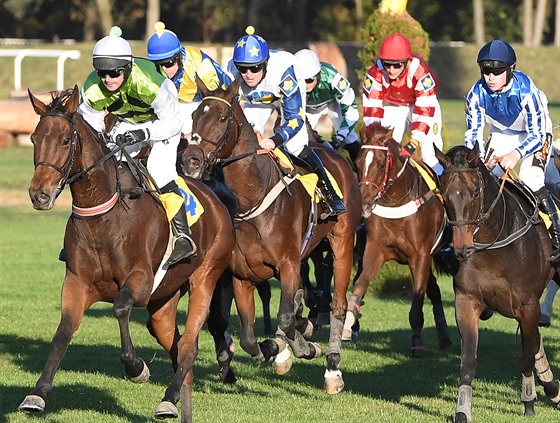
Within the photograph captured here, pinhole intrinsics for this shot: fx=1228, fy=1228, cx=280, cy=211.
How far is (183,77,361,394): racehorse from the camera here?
8.23m

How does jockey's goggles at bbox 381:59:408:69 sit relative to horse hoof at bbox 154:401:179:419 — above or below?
above

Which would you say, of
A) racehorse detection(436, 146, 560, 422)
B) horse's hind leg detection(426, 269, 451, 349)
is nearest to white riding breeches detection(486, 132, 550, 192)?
racehorse detection(436, 146, 560, 422)

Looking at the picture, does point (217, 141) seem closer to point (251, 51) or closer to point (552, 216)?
point (251, 51)

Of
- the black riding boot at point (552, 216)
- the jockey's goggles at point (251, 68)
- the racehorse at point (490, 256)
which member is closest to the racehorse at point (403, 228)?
the jockey's goggles at point (251, 68)

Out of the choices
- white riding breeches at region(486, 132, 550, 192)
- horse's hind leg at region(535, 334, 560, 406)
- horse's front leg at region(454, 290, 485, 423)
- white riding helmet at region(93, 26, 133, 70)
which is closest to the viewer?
white riding helmet at region(93, 26, 133, 70)

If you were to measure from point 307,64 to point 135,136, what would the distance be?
4117 millimetres

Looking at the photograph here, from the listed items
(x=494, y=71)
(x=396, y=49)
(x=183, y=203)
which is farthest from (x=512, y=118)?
(x=183, y=203)

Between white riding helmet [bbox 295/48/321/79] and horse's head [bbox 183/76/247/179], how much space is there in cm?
294

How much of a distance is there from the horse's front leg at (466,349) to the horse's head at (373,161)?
2.48 m

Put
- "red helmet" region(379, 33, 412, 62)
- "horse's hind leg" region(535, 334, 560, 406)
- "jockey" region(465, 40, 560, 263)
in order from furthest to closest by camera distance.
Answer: "red helmet" region(379, 33, 412, 62)
"horse's hind leg" region(535, 334, 560, 406)
"jockey" region(465, 40, 560, 263)

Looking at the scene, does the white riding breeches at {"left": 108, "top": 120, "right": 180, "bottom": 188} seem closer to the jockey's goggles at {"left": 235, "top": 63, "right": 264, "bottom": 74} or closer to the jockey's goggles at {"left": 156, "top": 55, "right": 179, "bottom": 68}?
the jockey's goggles at {"left": 156, "top": 55, "right": 179, "bottom": 68}

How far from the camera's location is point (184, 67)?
31.0ft

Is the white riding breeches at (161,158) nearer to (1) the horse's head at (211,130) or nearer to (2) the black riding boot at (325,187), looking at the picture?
(1) the horse's head at (211,130)

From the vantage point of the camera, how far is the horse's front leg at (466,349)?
7.47 meters
